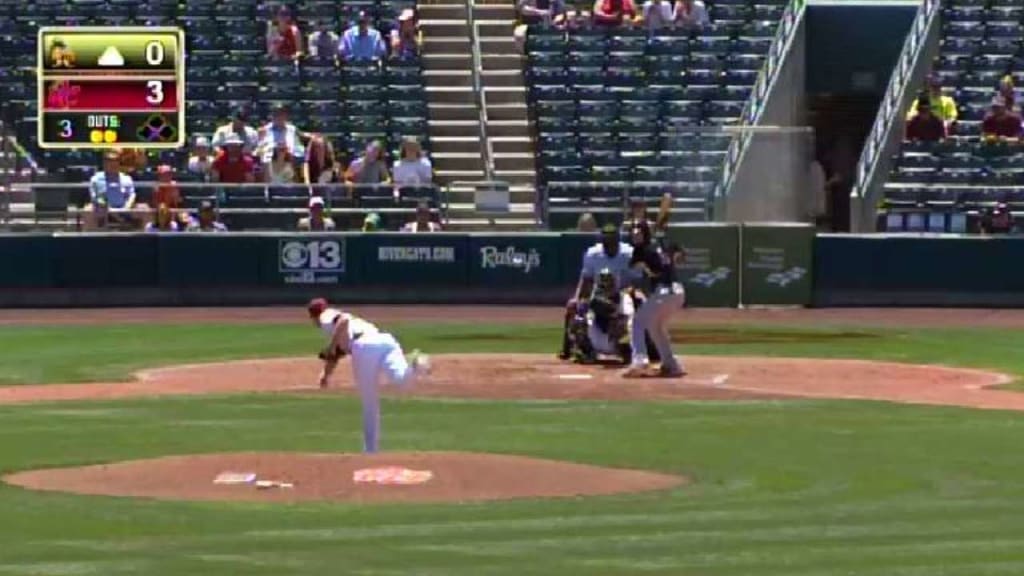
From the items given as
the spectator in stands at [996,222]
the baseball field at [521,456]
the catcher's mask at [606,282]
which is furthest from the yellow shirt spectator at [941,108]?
the catcher's mask at [606,282]

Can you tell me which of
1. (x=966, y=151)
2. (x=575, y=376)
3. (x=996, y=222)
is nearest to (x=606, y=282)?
(x=575, y=376)

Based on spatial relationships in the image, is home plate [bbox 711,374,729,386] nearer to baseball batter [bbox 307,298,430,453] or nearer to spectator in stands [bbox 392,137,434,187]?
baseball batter [bbox 307,298,430,453]

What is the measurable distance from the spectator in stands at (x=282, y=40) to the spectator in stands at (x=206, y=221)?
4.85 metres

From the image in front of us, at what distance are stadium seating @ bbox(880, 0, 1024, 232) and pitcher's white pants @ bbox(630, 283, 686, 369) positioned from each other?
11.3 metres

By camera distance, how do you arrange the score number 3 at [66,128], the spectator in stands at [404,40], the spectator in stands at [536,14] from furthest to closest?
the spectator in stands at [536,14], the spectator in stands at [404,40], the score number 3 at [66,128]

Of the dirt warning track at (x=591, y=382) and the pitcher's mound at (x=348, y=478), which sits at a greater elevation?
the pitcher's mound at (x=348, y=478)

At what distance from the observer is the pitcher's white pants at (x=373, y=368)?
17.6 meters

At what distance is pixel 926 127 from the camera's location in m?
39.0

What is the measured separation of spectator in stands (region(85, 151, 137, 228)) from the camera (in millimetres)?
36094

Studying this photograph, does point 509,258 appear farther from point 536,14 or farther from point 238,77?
point 536,14

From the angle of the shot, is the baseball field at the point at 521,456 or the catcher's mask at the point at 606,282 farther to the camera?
the catcher's mask at the point at 606,282

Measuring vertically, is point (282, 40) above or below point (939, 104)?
above

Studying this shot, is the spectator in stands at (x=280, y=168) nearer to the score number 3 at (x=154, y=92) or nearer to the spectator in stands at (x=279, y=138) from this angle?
the spectator in stands at (x=279, y=138)
